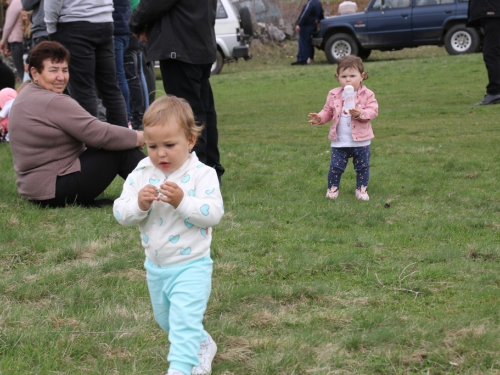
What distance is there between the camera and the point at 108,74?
22.6 feet

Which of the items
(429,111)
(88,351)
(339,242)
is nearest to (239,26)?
(429,111)

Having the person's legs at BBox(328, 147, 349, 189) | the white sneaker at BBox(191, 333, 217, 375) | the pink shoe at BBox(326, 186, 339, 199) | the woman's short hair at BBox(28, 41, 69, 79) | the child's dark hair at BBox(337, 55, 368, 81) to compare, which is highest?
the woman's short hair at BBox(28, 41, 69, 79)

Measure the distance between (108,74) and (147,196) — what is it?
14.2ft

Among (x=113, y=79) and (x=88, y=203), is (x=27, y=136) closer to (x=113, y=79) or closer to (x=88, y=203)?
(x=88, y=203)

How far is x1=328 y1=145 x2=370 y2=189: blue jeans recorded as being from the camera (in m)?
5.87

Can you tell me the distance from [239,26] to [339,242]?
15.2 m

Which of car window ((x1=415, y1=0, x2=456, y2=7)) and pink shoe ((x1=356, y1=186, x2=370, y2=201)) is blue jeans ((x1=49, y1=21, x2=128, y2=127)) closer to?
pink shoe ((x1=356, y1=186, x2=370, y2=201))

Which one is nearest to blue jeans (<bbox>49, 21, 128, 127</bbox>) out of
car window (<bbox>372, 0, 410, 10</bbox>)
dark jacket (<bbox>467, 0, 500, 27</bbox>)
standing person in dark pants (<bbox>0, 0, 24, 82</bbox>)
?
standing person in dark pants (<bbox>0, 0, 24, 82</bbox>)

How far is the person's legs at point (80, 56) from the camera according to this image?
6508 mm

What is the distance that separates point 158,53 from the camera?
5699mm

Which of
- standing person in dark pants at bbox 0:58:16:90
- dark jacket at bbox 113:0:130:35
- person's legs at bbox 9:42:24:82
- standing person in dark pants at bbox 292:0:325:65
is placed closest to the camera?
dark jacket at bbox 113:0:130:35

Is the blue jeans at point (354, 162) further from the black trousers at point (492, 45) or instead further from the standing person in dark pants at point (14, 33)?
the standing person in dark pants at point (14, 33)

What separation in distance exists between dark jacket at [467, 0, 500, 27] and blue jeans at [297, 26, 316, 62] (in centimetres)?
1075

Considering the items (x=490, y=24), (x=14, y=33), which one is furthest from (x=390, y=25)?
(x=14, y=33)
